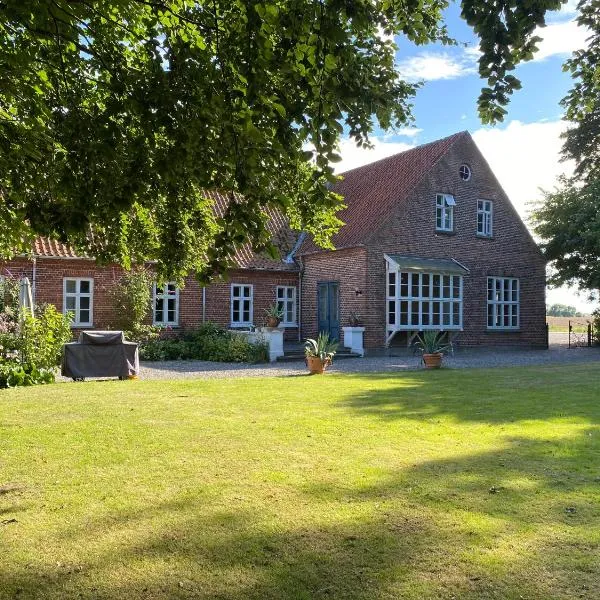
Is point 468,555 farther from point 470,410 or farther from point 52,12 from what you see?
point 470,410

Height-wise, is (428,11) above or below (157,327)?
above

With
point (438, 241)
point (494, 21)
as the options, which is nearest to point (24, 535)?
point (494, 21)

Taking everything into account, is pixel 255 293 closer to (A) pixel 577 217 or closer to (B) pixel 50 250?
(B) pixel 50 250

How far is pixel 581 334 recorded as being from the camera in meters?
30.0

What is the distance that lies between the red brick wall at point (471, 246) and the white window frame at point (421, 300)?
343 millimetres

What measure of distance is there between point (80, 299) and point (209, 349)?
15.2 feet

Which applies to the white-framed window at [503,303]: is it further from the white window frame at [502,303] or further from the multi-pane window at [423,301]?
the multi-pane window at [423,301]

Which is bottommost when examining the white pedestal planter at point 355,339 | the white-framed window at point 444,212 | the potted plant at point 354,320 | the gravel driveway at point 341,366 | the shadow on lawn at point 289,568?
the shadow on lawn at point 289,568

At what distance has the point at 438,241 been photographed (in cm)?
2292

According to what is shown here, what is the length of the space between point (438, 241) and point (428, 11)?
17.5 meters

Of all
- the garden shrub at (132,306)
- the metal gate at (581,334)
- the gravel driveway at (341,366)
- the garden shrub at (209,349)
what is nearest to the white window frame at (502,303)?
the gravel driveway at (341,366)

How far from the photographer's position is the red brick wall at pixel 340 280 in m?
21.1

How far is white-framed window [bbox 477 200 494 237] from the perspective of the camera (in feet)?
80.0

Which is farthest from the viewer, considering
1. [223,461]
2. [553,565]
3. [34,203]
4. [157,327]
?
[157,327]
